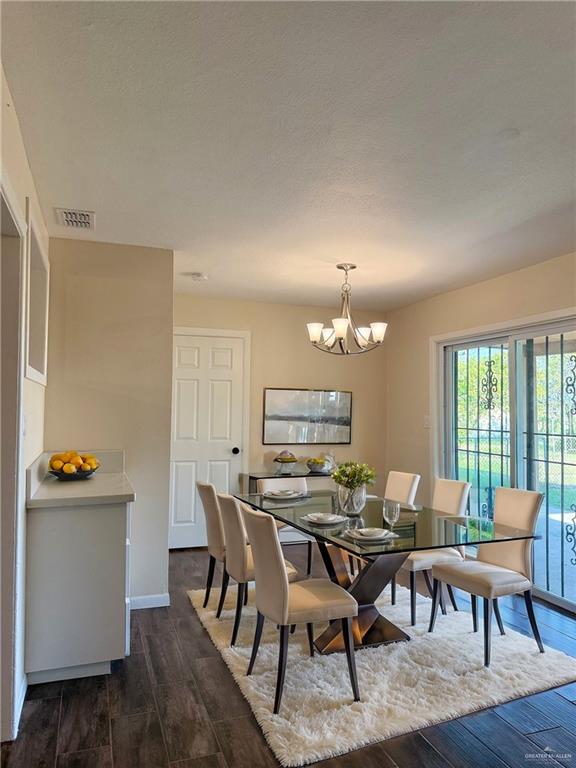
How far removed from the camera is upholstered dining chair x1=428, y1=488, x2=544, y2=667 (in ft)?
9.50

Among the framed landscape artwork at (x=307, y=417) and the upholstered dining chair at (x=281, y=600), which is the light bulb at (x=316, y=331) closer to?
the upholstered dining chair at (x=281, y=600)

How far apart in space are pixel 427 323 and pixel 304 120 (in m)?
3.55

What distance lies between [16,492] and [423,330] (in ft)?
13.8

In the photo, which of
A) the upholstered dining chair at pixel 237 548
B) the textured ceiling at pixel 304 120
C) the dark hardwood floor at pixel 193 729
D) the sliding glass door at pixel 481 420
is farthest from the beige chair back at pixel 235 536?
the sliding glass door at pixel 481 420

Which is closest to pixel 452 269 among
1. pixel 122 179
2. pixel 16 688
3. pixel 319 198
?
pixel 319 198

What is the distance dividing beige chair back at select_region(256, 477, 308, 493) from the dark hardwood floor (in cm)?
145

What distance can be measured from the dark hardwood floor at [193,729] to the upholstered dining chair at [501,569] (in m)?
0.49

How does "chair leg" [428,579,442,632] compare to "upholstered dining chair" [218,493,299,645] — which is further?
"chair leg" [428,579,442,632]

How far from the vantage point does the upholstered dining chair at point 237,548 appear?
3021 millimetres

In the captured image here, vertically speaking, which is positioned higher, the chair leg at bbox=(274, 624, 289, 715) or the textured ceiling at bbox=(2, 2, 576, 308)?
the textured ceiling at bbox=(2, 2, 576, 308)

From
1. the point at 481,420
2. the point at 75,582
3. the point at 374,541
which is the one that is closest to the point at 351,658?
the point at 374,541

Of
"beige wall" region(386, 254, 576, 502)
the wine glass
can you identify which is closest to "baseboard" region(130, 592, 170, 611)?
the wine glass

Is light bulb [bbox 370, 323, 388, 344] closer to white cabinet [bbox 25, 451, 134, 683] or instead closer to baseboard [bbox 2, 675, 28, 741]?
white cabinet [bbox 25, 451, 134, 683]

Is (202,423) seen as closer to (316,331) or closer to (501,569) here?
(316,331)
